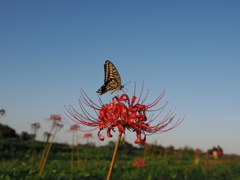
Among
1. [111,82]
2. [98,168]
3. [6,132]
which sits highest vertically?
[6,132]

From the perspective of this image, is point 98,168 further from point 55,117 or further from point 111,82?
point 111,82

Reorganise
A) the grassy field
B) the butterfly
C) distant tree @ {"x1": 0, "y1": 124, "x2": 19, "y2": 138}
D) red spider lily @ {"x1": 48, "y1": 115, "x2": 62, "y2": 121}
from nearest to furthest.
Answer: the butterfly → red spider lily @ {"x1": 48, "y1": 115, "x2": 62, "y2": 121} → the grassy field → distant tree @ {"x1": 0, "y1": 124, "x2": 19, "y2": 138}

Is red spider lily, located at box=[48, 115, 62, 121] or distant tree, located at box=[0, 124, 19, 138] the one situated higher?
distant tree, located at box=[0, 124, 19, 138]

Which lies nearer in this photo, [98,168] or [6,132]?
[98,168]

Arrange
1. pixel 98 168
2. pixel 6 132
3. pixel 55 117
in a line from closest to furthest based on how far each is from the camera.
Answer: pixel 55 117, pixel 98 168, pixel 6 132

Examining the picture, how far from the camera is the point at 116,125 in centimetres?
230

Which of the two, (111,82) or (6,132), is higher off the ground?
(6,132)

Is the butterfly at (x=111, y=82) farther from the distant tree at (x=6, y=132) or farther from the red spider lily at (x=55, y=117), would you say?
the distant tree at (x=6, y=132)

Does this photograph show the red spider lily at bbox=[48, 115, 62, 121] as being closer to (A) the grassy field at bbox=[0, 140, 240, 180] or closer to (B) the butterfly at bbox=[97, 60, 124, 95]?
(A) the grassy field at bbox=[0, 140, 240, 180]

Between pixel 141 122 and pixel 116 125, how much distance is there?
0.82 feet

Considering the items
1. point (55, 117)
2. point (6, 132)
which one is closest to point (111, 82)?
point (55, 117)

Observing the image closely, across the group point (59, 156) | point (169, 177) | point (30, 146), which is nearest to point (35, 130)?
point (169, 177)

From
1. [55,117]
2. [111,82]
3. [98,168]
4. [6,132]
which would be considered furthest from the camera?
[6,132]

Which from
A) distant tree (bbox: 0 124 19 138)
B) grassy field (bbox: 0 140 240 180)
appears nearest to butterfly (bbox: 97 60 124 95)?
grassy field (bbox: 0 140 240 180)
